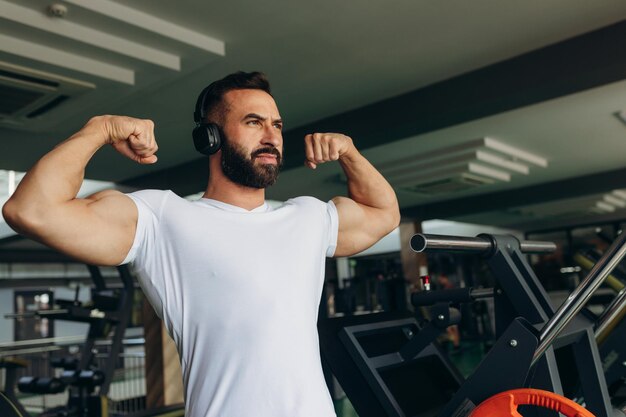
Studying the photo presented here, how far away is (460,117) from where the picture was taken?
393 cm

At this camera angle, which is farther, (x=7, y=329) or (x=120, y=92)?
(x=7, y=329)

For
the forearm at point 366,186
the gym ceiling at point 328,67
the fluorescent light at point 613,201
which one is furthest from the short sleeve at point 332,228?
the fluorescent light at point 613,201

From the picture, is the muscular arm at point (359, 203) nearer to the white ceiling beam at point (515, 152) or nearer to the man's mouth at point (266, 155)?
the man's mouth at point (266, 155)

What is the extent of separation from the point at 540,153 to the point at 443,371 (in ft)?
16.2

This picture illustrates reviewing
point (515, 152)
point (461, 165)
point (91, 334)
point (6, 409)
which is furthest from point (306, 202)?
point (515, 152)

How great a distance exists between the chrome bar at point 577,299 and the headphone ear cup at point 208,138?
832 millimetres

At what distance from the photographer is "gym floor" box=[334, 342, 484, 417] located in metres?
4.94

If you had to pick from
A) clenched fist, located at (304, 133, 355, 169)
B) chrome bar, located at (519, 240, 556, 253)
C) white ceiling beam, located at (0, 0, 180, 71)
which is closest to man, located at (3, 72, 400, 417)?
clenched fist, located at (304, 133, 355, 169)

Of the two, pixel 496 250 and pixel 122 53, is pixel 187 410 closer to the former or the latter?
pixel 496 250

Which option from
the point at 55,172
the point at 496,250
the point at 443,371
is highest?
the point at 55,172

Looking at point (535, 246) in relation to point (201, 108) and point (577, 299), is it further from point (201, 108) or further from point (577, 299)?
point (201, 108)

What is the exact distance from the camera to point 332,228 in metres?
1.44

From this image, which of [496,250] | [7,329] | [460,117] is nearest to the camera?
[496,250]

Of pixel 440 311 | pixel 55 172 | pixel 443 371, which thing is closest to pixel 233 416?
pixel 55 172
